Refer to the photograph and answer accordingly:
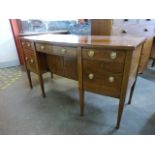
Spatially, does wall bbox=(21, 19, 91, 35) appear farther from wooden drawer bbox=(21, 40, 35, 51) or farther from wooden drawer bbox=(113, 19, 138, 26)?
wooden drawer bbox=(21, 40, 35, 51)

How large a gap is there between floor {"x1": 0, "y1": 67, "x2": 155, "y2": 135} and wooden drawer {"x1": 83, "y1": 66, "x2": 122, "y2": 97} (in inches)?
16.7

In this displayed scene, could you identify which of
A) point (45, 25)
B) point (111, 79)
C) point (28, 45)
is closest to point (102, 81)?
point (111, 79)

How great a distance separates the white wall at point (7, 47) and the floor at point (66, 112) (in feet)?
3.48

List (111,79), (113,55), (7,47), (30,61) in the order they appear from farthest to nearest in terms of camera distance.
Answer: (7,47) → (30,61) → (111,79) → (113,55)

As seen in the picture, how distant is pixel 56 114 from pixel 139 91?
126cm

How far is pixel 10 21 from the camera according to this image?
277 cm

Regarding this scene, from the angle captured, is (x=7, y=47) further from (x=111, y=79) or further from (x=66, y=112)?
(x=111, y=79)

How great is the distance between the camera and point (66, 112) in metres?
1.62

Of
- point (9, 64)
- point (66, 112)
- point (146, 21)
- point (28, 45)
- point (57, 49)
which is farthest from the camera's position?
point (9, 64)

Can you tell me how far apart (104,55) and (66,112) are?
88 cm
